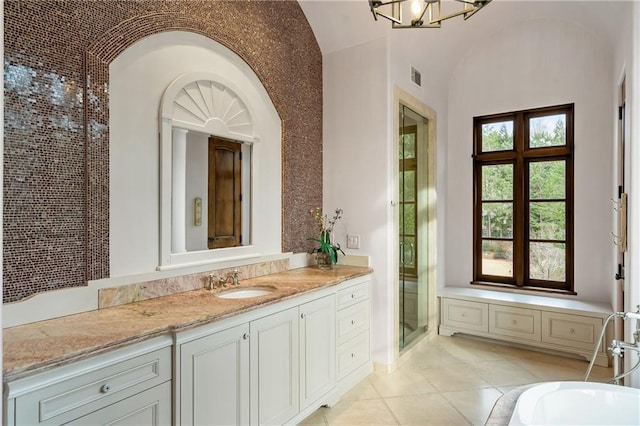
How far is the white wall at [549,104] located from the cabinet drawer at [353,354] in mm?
1850

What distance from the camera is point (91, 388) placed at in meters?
1.43

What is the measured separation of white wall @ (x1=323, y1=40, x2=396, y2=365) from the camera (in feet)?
10.8

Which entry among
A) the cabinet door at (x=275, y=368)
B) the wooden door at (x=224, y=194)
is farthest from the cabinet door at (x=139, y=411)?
the wooden door at (x=224, y=194)

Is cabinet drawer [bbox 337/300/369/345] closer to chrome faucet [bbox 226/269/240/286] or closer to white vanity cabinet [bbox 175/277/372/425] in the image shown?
white vanity cabinet [bbox 175/277/372/425]

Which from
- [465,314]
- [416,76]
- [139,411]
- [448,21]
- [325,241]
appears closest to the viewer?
[139,411]

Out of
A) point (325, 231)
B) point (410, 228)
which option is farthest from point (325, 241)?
point (410, 228)

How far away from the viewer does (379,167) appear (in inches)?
130

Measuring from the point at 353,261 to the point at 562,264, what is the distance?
7.64 ft

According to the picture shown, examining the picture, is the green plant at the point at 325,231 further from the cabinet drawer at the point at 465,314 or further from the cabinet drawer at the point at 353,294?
the cabinet drawer at the point at 465,314

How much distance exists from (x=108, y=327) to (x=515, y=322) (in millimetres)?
3663

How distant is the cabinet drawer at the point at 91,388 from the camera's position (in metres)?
1.29

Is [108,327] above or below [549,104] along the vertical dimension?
below

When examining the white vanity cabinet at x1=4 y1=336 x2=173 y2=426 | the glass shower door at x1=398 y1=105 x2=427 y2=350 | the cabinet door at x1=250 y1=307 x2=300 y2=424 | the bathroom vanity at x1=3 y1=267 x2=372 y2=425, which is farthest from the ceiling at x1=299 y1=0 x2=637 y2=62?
the white vanity cabinet at x1=4 y1=336 x2=173 y2=426

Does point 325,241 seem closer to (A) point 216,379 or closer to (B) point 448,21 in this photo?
(A) point 216,379
